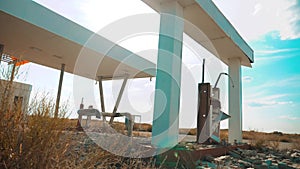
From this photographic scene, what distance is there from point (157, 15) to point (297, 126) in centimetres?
476

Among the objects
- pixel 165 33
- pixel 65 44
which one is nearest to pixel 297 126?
pixel 165 33

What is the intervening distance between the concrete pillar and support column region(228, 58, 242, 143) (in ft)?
9.77

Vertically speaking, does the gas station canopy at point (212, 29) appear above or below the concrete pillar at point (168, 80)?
above

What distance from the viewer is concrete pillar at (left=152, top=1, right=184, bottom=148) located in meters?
3.27

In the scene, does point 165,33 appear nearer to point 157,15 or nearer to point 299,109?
point 157,15

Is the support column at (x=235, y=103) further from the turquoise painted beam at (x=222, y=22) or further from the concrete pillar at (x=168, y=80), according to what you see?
the concrete pillar at (x=168, y=80)

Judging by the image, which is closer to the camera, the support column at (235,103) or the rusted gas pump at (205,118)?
the rusted gas pump at (205,118)

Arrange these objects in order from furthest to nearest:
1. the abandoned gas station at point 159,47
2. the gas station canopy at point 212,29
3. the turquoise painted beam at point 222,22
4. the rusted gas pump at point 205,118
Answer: the rusted gas pump at point 205,118, the turquoise painted beam at point 222,22, the gas station canopy at point 212,29, the abandoned gas station at point 159,47

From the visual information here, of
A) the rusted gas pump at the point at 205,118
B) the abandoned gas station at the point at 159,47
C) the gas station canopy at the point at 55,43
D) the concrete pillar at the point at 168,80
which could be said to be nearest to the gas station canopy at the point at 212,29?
the abandoned gas station at the point at 159,47

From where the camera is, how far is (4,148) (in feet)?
3.85

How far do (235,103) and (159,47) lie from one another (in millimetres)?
3354

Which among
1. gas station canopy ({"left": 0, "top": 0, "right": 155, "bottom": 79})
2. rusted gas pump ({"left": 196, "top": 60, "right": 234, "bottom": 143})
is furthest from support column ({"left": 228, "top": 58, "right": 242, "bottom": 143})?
gas station canopy ({"left": 0, "top": 0, "right": 155, "bottom": 79})

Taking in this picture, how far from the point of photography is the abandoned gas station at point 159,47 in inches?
134

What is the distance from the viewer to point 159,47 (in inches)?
140
